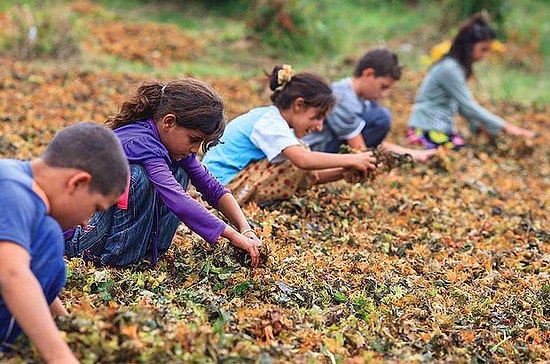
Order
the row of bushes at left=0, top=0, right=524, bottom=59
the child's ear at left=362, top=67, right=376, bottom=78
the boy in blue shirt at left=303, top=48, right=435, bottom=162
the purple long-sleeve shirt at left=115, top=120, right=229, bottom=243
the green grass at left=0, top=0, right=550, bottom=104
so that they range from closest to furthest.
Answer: the purple long-sleeve shirt at left=115, top=120, right=229, bottom=243 < the boy in blue shirt at left=303, top=48, right=435, bottom=162 < the child's ear at left=362, top=67, right=376, bottom=78 < the row of bushes at left=0, top=0, right=524, bottom=59 < the green grass at left=0, top=0, right=550, bottom=104

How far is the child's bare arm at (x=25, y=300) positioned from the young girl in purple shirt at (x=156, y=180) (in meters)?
1.25

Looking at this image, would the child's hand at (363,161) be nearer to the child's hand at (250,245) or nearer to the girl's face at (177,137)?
the child's hand at (250,245)

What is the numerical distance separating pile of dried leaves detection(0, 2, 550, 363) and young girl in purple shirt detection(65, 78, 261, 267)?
5.4 inches

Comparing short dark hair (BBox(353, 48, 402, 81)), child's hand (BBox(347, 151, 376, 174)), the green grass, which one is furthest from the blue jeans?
the green grass

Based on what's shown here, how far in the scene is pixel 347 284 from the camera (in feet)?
12.7

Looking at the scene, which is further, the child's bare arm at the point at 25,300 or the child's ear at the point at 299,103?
the child's ear at the point at 299,103

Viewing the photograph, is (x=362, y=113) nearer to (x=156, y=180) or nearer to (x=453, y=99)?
(x=453, y=99)

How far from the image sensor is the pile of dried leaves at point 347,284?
2735 mm

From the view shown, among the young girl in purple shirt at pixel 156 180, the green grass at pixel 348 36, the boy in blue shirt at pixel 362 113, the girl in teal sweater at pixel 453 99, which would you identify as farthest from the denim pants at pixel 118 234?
the green grass at pixel 348 36

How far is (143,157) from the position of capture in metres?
3.58

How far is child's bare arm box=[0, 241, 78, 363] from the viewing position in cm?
225

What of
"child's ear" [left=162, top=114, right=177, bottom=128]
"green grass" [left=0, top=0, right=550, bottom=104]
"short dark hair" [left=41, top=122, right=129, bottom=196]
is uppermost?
"short dark hair" [left=41, top=122, right=129, bottom=196]

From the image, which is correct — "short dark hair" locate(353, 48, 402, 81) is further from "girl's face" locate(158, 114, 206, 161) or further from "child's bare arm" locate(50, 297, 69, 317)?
"child's bare arm" locate(50, 297, 69, 317)

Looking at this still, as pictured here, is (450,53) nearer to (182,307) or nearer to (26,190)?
(182,307)
